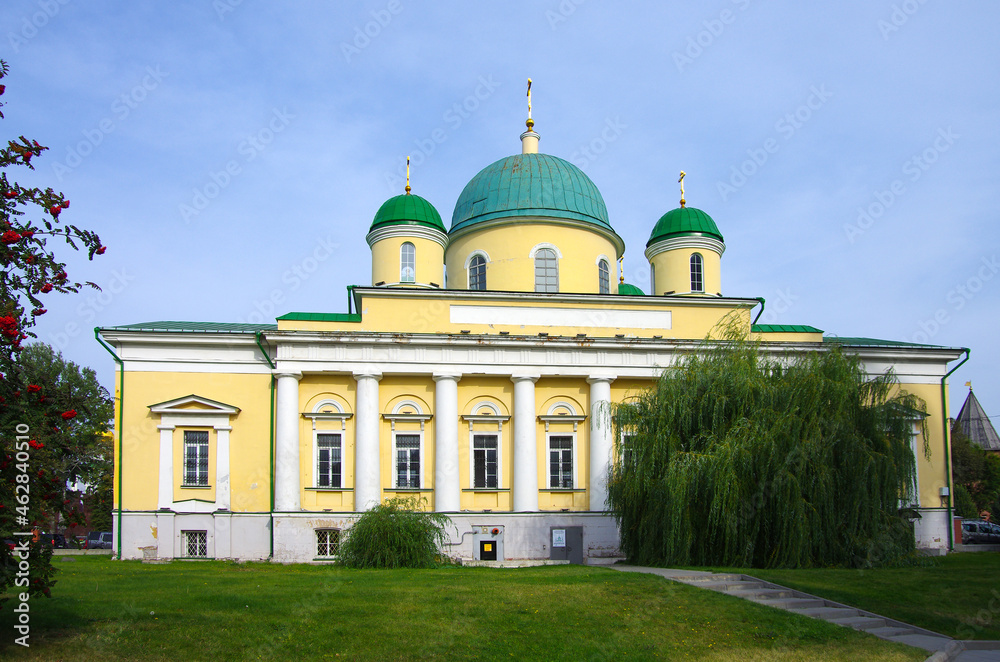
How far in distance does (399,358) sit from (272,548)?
6.29 m

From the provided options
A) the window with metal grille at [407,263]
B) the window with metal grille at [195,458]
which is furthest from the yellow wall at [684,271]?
the window with metal grille at [195,458]

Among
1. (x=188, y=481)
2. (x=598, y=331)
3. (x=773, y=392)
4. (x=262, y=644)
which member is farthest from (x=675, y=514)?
(x=188, y=481)

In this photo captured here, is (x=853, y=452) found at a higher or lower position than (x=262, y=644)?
higher

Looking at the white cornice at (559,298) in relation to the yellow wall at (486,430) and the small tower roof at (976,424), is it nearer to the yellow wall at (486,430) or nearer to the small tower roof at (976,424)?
the yellow wall at (486,430)

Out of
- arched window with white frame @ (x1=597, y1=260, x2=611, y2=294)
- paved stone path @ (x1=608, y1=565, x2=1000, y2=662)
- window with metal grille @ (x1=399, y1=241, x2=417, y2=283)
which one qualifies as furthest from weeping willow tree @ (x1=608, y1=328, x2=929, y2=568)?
window with metal grille @ (x1=399, y1=241, x2=417, y2=283)

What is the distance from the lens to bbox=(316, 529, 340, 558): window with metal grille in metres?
24.1

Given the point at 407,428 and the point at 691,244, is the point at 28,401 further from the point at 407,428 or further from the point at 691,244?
the point at 691,244

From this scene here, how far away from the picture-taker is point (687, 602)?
14.6m

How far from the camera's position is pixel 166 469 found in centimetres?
2423

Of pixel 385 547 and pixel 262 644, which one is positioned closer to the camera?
pixel 262 644

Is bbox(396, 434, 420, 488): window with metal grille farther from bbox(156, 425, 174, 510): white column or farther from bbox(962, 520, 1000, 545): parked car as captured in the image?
bbox(962, 520, 1000, 545): parked car

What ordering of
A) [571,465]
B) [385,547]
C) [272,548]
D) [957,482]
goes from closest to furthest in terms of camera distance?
[385,547] → [272,548] → [571,465] → [957,482]

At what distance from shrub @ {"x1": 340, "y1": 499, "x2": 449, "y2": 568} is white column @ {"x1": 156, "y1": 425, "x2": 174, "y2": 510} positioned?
5.66 m

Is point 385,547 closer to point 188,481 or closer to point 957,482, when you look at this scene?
point 188,481
